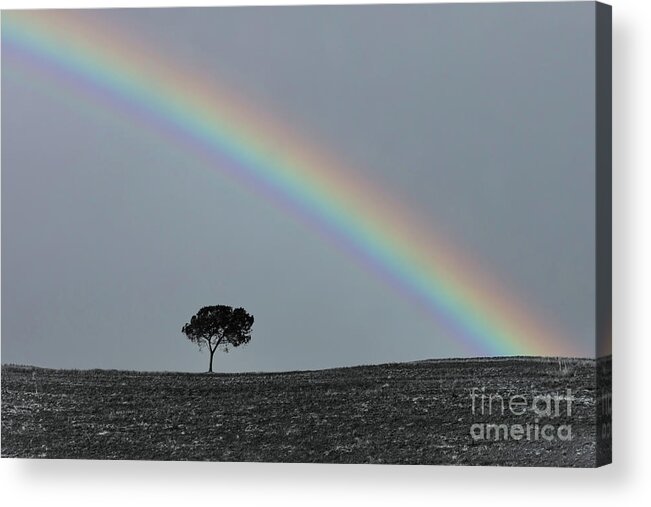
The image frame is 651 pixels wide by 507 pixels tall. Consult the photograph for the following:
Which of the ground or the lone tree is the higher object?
the lone tree

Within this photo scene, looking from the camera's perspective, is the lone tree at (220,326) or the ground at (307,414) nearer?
the ground at (307,414)

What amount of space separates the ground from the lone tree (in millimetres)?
368

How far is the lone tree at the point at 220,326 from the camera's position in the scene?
1841cm

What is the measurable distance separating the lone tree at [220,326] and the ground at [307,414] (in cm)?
37

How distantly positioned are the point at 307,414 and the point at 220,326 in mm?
1250

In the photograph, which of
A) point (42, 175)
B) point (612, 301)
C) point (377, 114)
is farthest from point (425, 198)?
point (42, 175)

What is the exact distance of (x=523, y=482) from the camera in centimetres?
1814

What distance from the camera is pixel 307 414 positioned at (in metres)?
18.4

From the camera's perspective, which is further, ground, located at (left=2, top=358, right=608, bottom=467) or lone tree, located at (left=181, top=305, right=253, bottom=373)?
lone tree, located at (left=181, top=305, right=253, bottom=373)

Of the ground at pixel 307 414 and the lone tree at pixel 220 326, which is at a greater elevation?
the lone tree at pixel 220 326

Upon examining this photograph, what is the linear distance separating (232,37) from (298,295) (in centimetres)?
269

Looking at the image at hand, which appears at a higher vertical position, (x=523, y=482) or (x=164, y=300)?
(x=164, y=300)

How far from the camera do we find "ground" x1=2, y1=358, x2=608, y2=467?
17969 mm

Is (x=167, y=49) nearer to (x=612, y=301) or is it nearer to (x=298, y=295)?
(x=298, y=295)
